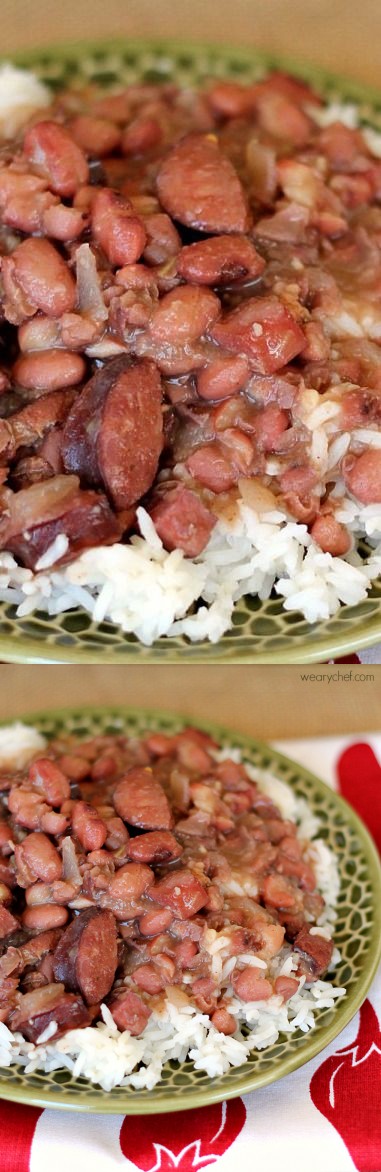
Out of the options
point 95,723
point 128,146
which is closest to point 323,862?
point 95,723

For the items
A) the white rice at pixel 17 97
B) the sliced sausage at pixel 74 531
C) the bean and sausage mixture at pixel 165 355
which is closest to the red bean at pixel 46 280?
the bean and sausage mixture at pixel 165 355

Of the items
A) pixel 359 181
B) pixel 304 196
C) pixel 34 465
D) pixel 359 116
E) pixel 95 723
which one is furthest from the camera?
pixel 95 723

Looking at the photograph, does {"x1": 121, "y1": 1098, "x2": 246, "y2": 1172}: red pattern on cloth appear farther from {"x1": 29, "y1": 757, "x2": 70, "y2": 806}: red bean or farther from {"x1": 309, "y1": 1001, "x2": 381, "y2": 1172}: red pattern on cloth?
{"x1": 29, "y1": 757, "x2": 70, "y2": 806}: red bean

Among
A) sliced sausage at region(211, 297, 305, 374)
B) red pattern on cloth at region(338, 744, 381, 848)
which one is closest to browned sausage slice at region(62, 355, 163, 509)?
sliced sausage at region(211, 297, 305, 374)

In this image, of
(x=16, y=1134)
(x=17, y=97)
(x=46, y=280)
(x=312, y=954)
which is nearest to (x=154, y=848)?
(x=312, y=954)

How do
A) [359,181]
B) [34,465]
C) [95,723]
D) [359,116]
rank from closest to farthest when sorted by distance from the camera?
1. [34,465]
2. [359,181]
3. [359,116]
4. [95,723]

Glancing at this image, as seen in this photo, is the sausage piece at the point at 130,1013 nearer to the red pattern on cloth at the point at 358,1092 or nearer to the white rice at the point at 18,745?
the red pattern on cloth at the point at 358,1092

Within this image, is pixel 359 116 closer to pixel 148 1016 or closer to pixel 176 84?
pixel 176 84
